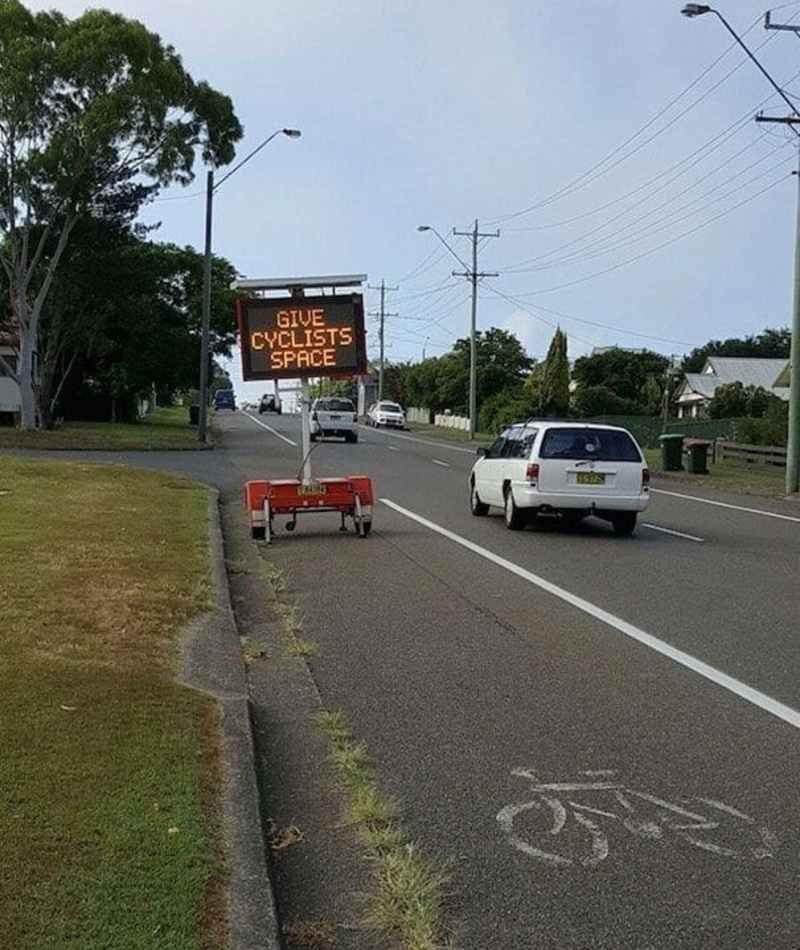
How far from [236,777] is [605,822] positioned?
5.33 ft

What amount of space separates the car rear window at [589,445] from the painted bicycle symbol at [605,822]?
456 inches

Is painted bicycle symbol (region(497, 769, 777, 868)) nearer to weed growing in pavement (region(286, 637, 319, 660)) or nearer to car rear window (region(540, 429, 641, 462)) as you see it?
weed growing in pavement (region(286, 637, 319, 660))

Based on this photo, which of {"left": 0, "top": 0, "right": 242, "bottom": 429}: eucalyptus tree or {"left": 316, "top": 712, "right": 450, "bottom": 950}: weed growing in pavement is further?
{"left": 0, "top": 0, "right": 242, "bottom": 429}: eucalyptus tree

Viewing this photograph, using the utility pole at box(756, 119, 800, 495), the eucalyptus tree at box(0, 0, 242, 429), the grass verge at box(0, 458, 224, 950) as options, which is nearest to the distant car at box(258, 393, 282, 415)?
the eucalyptus tree at box(0, 0, 242, 429)

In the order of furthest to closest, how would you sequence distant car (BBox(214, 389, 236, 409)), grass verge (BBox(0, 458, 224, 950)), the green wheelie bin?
1. distant car (BBox(214, 389, 236, 409))
2. the green wheelie bin
3. grass verge (BBox(0, 458, 224, 950))

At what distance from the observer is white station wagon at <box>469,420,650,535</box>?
17.0m

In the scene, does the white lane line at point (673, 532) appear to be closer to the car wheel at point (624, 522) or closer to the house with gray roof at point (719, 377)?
the car wheel at point (624, 522)

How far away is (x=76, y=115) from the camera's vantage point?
34.8m

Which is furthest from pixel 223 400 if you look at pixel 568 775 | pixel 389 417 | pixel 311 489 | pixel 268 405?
pixel 568 775

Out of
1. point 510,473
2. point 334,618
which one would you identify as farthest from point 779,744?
point 510,473

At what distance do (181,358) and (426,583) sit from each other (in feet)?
148

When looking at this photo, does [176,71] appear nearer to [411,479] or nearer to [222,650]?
[411,479]

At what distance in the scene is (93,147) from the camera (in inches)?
1352

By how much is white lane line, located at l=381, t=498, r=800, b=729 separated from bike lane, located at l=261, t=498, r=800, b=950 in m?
0.12
